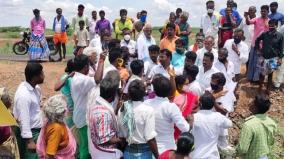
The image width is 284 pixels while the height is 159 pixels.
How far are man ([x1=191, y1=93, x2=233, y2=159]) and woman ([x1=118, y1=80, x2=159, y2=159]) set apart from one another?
791 millimetres

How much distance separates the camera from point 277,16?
412 inches

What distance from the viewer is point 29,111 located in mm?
5207

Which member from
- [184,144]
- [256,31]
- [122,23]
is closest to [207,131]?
[184,144]

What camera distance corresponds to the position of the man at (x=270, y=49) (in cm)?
959

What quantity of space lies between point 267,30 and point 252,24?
78cm

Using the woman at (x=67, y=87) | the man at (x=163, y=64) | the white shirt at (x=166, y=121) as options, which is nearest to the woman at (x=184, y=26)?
the man at (x=163, y=64)

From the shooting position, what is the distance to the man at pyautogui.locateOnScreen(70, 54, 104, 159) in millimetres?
5691

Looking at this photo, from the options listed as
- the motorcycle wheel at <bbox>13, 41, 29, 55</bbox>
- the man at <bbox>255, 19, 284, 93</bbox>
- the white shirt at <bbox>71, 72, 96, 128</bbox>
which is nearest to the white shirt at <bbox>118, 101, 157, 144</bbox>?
the white shirt at <bbox>71, 72, 96, 128</bbox>

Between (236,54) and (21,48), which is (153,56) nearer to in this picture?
(236,54)

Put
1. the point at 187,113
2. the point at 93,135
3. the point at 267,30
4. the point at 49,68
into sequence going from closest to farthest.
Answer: the point at 93,135 < the point at 187,113 < the point at 267,30 < the point at 49,68

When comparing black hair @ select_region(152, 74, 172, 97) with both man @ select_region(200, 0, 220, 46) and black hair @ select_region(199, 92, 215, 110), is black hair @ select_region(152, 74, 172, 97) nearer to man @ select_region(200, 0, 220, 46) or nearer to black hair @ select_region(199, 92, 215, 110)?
black hair @ select_region(199, 92, 215, 110)

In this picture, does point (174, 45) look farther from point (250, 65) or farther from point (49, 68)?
point (49, 68)

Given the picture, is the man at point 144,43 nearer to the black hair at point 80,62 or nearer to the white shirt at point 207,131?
the black hair at point 80,62

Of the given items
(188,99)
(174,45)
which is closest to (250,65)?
(174,45)
